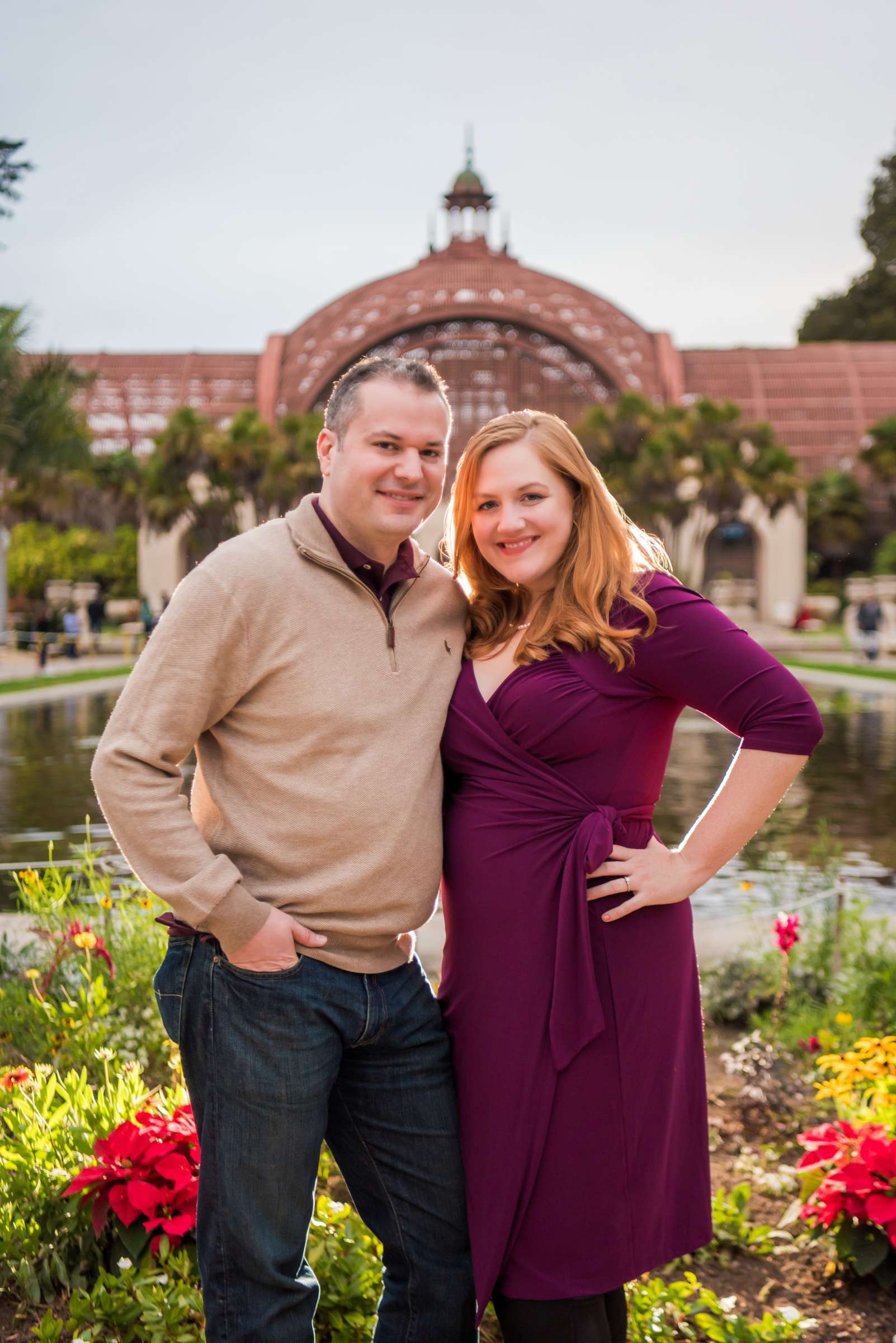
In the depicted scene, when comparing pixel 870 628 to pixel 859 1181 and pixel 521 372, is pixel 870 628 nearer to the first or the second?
pixel 859 1181

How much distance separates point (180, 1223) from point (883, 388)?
59273 mm

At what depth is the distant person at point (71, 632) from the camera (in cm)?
2889

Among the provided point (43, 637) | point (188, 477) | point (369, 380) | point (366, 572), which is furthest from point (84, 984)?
point (188, 477)

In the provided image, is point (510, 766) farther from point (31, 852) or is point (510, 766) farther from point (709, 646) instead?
point (31, 852)

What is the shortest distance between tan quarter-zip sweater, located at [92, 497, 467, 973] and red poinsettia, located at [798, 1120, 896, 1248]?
4.32 ft

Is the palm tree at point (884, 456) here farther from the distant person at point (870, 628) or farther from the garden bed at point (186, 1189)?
the garden bed at point (186, 1189)

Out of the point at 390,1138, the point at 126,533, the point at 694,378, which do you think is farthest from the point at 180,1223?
the point at 694,378

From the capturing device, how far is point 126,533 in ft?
160

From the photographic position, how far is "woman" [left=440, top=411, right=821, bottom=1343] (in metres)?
2.16

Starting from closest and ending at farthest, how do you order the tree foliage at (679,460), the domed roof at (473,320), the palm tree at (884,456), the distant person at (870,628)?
the distant person at (870,628), the tree foliage at (679,460), the palm tree at (884,456), the domed roof at (473,320)

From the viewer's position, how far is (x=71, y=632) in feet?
100

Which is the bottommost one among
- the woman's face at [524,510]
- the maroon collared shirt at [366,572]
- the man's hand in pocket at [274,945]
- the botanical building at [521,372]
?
the man's hand in pocket at [274,945]

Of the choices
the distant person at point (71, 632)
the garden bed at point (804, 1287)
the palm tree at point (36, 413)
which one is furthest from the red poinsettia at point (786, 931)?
the distant person at point (71, 632)

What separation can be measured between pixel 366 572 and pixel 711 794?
8.42 meters
